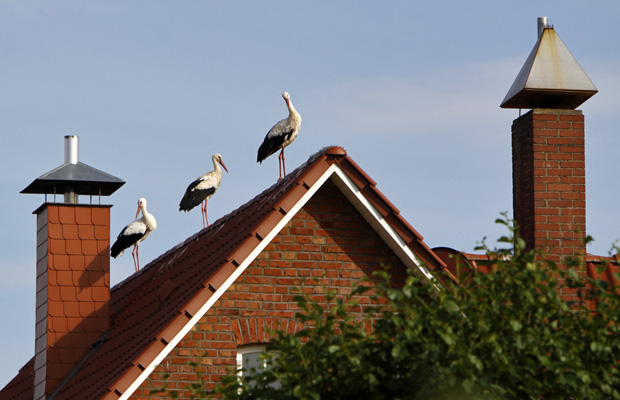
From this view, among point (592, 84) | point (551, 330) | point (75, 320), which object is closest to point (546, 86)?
point (592, 84)

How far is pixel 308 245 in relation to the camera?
11.8 m

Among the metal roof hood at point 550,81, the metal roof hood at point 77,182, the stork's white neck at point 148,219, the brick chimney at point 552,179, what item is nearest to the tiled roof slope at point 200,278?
the metal roof hood at point 77,182

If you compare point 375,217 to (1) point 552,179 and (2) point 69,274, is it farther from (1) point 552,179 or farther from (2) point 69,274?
(2) point 69,274

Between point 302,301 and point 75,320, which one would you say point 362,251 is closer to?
point 75,320

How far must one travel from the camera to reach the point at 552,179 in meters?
12.7

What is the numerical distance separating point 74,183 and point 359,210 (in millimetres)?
4873

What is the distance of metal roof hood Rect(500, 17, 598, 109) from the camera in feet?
43.3

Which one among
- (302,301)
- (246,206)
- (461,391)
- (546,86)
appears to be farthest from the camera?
(246,206)

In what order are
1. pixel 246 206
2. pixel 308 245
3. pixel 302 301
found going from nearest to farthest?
pixel 302 301, pixel 308 245, pixel 246 206

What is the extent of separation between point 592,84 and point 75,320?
6.85 metres

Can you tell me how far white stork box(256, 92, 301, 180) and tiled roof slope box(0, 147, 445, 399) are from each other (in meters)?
4.79

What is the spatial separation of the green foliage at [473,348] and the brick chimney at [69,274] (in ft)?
25.1

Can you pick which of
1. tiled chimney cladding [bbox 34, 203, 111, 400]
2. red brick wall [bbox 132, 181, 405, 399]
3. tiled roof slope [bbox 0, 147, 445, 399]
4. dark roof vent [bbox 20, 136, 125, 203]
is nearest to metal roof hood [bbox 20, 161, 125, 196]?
dark roof vent [bbox 20, 136, 125, 203]

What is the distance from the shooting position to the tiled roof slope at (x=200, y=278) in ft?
35.9
